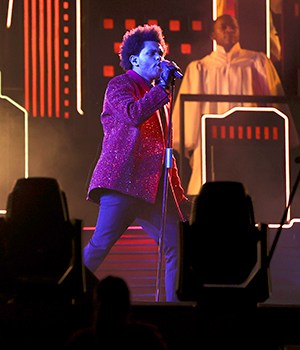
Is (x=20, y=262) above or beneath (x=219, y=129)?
beneath

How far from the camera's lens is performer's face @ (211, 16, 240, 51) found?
8484 mm

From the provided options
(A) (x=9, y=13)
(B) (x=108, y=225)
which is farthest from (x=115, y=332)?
(A) (x=9, y=13)

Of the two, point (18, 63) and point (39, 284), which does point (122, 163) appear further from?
point (18, 63)

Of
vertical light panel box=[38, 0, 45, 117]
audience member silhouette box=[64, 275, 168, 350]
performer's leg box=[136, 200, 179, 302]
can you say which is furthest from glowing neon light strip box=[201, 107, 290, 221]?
audience member silhouette box=[64, 275, 168, 350]

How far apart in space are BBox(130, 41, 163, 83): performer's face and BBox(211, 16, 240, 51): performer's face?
2.30 metres

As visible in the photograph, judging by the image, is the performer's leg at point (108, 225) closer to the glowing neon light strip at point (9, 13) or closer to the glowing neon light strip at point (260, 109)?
the glowing neon light strip at point (260, 109)

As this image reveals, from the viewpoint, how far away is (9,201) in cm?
510

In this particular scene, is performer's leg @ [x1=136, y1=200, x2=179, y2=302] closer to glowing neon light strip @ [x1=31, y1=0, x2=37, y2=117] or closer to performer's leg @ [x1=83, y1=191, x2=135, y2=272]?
performer's leg @ [x1=83, y1=191, x2=135, y2=272]

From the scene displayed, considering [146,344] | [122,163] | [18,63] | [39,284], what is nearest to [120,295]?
[146,344]

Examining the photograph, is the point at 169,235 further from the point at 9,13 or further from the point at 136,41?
the point at 9,13

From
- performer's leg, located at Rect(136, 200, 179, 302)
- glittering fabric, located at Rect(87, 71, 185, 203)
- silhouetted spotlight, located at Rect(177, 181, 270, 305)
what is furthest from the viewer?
glittering fabric, located at Rect(87, 71, 185, 203)

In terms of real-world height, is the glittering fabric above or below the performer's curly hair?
below

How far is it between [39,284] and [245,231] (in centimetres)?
121

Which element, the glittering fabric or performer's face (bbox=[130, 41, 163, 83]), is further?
performer's face (bbox=[130, 41, 163, 83])
